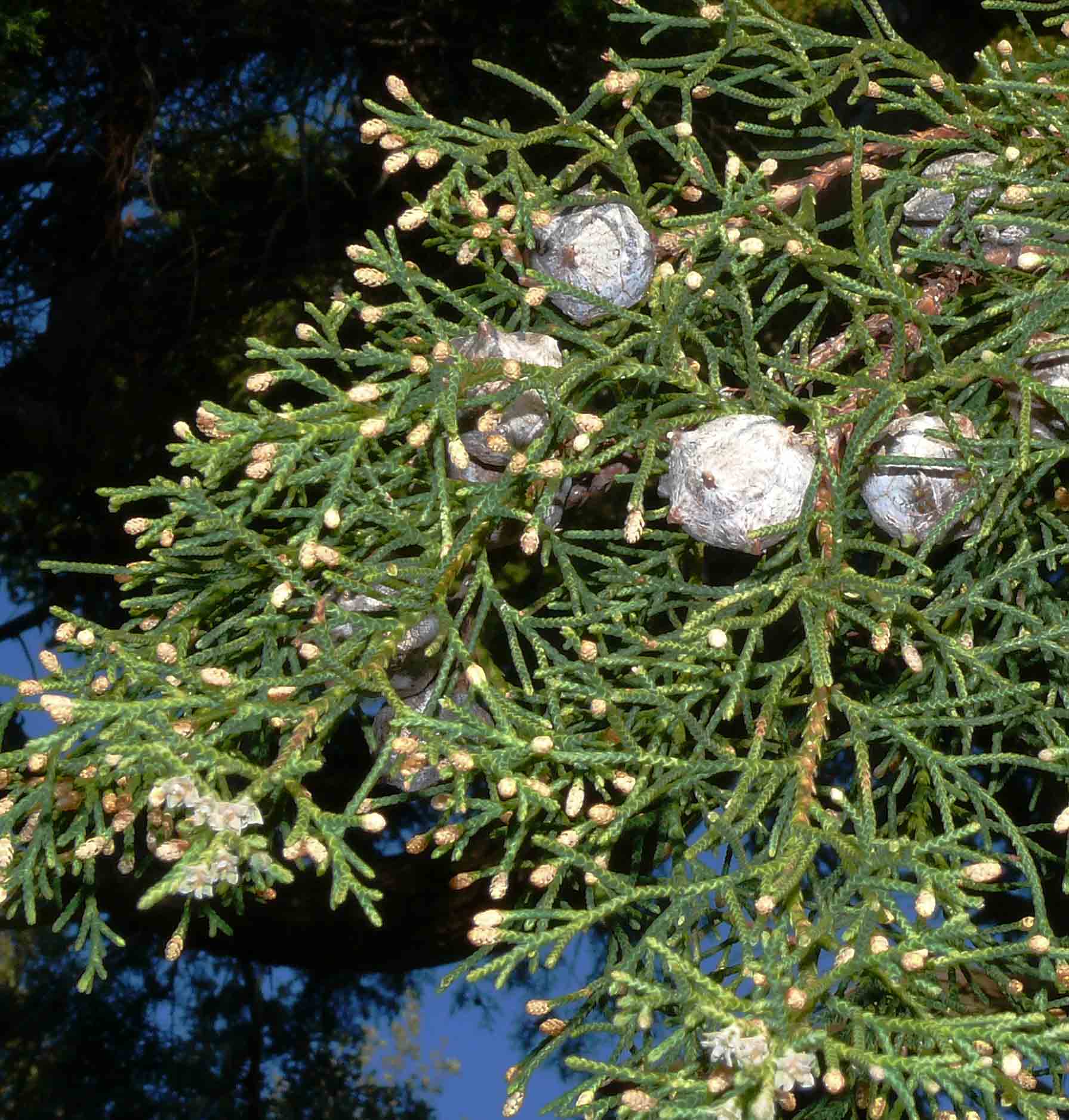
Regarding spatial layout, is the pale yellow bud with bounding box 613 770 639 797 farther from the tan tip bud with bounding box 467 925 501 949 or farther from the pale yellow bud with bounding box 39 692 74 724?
the pale yellow bud with bounding box 39 692 74 724

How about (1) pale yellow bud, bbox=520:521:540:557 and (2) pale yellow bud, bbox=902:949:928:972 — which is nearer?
(2) pale yellow bud, bbox=902:949:928:972

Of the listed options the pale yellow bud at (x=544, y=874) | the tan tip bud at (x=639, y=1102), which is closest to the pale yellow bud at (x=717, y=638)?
the pale yellow bud at (x=544, y=874)

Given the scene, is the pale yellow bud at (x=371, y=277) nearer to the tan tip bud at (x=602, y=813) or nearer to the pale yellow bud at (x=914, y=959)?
the tan tip bud at (x=602, y=813)

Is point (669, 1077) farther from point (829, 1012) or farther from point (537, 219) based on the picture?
point (537, 219)

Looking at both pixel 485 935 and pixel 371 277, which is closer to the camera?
pixel 485 935

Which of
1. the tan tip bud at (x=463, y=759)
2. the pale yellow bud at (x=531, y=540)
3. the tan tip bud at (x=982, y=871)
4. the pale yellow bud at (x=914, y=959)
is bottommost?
the pale yellow bud at (x=914, y=959)

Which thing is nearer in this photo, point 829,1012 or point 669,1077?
point 669,1077

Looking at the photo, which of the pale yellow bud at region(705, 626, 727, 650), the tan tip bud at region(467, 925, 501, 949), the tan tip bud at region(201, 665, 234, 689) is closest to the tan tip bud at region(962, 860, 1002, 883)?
the pale yellow bud at region(705, 626, 727, 650)

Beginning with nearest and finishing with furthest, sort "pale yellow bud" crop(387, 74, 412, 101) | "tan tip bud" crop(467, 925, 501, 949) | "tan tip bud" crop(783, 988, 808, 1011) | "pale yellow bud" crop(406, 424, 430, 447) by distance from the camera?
"tan tip bud" crop(783, 988, 808, 1011), "tan tip bud" crop(467, 925, 501, 949), "pale yellow bud" crop(406, 424, 430, 447), "pale yellow bud" crop(387, 74, 412, 101)

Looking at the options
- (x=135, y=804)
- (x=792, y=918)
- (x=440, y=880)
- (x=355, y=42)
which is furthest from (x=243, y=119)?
(x=792, y=918)

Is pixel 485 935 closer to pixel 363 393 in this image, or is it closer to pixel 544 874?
pixel 544 874

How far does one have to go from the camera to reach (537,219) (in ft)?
3.73

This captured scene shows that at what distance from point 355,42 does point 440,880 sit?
2013mm

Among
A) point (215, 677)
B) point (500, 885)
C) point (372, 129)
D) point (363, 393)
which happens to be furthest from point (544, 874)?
point (372, 129)
